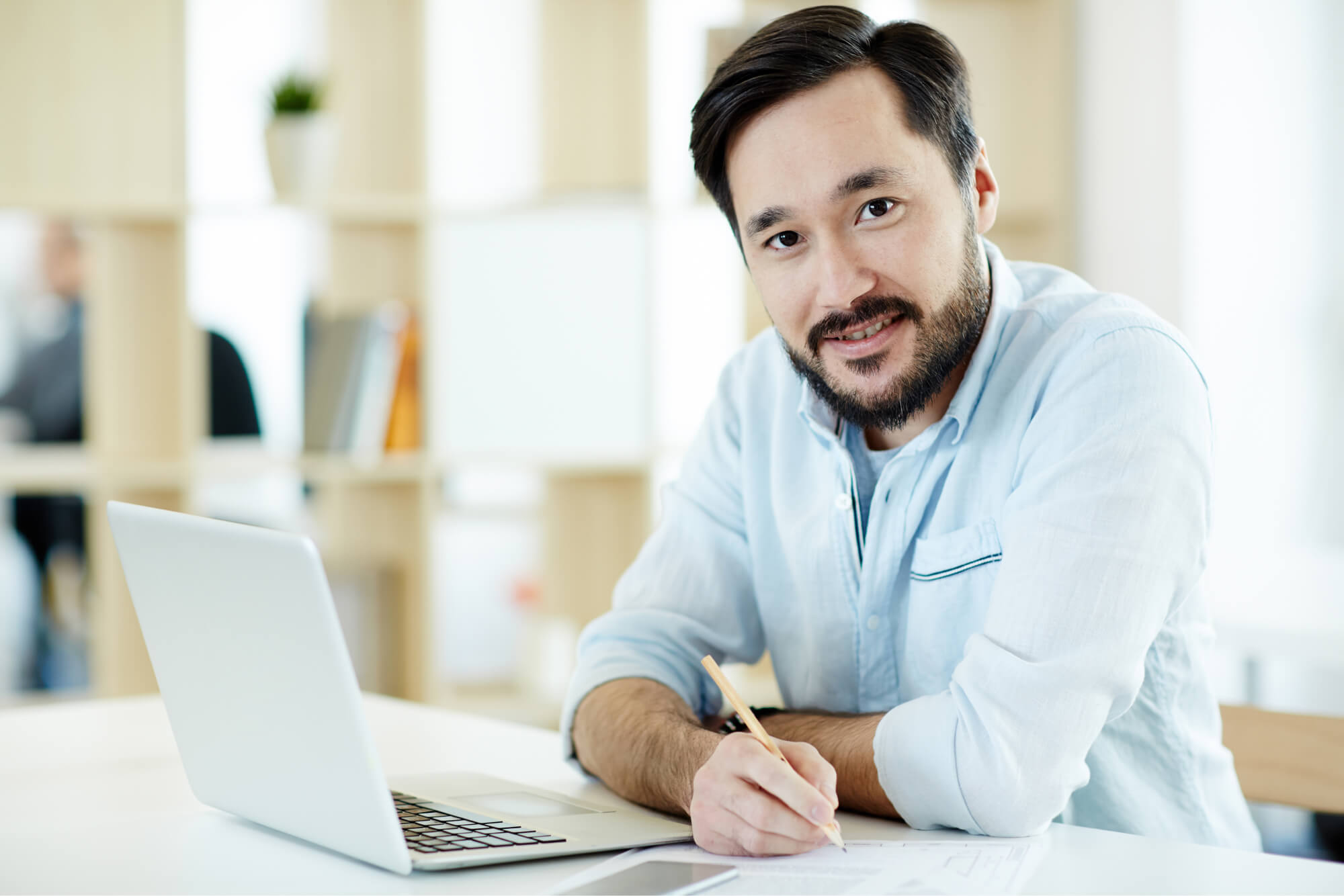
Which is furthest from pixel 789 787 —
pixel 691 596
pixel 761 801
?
pixel 691 596

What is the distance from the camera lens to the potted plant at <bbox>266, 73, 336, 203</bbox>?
2867mm

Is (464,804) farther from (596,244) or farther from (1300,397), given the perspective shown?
(1300,397)

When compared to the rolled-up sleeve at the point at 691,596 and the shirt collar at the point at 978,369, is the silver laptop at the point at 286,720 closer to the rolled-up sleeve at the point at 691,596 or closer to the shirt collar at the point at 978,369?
the rolled-up sleeve at the point at 691,596

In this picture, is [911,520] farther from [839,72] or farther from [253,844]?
[253,844]

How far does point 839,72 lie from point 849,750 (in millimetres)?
685

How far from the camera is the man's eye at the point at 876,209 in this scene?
51.9 inches

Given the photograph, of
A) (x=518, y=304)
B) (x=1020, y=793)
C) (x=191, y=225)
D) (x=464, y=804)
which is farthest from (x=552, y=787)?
(x=191, y=225)

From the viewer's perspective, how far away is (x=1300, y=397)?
3111 mm

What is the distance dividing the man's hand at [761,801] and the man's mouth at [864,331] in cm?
51

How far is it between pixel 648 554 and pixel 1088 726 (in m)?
0.59

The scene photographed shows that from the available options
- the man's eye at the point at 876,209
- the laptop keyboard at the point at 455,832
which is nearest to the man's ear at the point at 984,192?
the man's eye at the point at 876,209

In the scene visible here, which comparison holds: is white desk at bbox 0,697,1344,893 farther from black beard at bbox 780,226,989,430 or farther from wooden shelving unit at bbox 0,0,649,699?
wooden shelving unit at bbox 0,0,649,699

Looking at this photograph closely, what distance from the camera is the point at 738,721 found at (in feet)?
4.16

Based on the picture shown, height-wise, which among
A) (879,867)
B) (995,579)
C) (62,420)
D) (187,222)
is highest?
(187,222)
